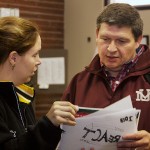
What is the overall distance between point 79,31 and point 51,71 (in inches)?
31.7

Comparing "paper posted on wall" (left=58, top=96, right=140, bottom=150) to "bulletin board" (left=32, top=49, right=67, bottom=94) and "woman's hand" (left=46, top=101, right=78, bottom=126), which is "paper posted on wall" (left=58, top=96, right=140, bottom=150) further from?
"bulletin board" (left=32, top=49, right=67, bottom=94)

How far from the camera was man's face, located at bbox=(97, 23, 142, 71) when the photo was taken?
6.56ft

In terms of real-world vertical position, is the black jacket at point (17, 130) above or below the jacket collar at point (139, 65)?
below

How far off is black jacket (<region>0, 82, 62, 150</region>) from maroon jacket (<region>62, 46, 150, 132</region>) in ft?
1.30

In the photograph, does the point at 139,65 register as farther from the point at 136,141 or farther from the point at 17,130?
the point at 17,130

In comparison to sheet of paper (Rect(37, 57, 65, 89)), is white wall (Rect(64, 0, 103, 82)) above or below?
above

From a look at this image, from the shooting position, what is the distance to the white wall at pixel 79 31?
559 cm

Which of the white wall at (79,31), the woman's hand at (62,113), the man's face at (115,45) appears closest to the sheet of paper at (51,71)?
the white wall at (79,31)

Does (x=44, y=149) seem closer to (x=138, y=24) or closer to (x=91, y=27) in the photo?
(x=138, y=24)

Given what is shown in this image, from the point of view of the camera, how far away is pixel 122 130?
1735 mm

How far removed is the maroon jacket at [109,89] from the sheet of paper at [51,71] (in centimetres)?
325

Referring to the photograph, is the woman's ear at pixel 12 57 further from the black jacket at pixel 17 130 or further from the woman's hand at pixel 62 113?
the woman's hand at pixel 62 113

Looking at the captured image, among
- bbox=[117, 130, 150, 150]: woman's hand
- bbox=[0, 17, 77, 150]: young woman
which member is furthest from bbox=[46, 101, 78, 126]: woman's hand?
bbox=[117, 130, 150, 150]: woman's hand

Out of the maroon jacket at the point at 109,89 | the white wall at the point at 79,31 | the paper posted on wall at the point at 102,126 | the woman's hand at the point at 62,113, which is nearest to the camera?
the woman's hand at the point at 62,113
